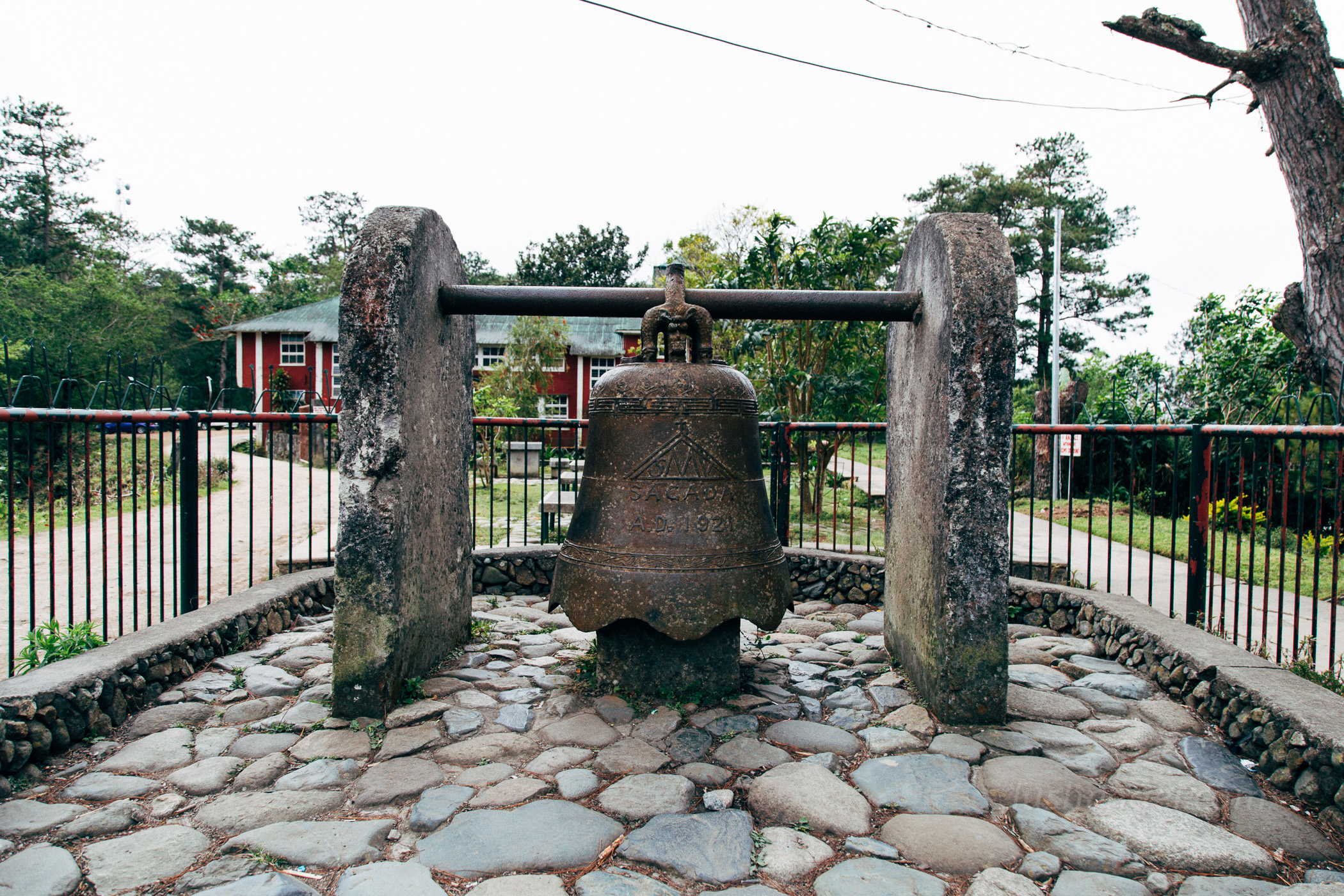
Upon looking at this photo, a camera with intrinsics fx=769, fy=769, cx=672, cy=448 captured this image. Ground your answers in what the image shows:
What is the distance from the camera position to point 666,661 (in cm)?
352

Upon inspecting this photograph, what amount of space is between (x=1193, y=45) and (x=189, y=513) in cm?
898

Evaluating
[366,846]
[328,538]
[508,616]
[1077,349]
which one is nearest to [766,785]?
[366,846]

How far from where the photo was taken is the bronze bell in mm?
3242

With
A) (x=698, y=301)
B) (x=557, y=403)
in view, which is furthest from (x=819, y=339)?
(x=557, y=403)

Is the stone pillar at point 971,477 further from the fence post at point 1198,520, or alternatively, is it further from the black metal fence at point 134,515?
the black metal fence at point 134,515

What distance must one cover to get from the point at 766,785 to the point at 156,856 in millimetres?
1885

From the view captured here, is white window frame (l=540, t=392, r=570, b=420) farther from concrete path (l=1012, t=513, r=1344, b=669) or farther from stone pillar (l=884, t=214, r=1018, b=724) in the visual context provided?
stone pillar (l=884, t=214, r=1018, b=724)

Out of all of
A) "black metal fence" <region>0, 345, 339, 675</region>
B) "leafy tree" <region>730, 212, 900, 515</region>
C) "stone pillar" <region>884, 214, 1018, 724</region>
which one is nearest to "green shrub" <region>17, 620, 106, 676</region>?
"black metal fence" <region>0, 345, 339, 675</region>

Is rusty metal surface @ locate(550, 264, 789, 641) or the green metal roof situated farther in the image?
the green metal roof

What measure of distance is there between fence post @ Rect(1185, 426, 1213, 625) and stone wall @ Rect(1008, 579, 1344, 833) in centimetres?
22

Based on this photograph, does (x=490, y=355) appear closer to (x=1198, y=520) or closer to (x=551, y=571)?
(x=551, y=571)

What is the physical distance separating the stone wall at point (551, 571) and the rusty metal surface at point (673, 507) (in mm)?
2377

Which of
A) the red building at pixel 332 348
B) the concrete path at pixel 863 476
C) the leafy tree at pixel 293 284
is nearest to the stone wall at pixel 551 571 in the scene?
the concrete path at pixel 863 476

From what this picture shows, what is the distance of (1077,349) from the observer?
2953 centimetres
